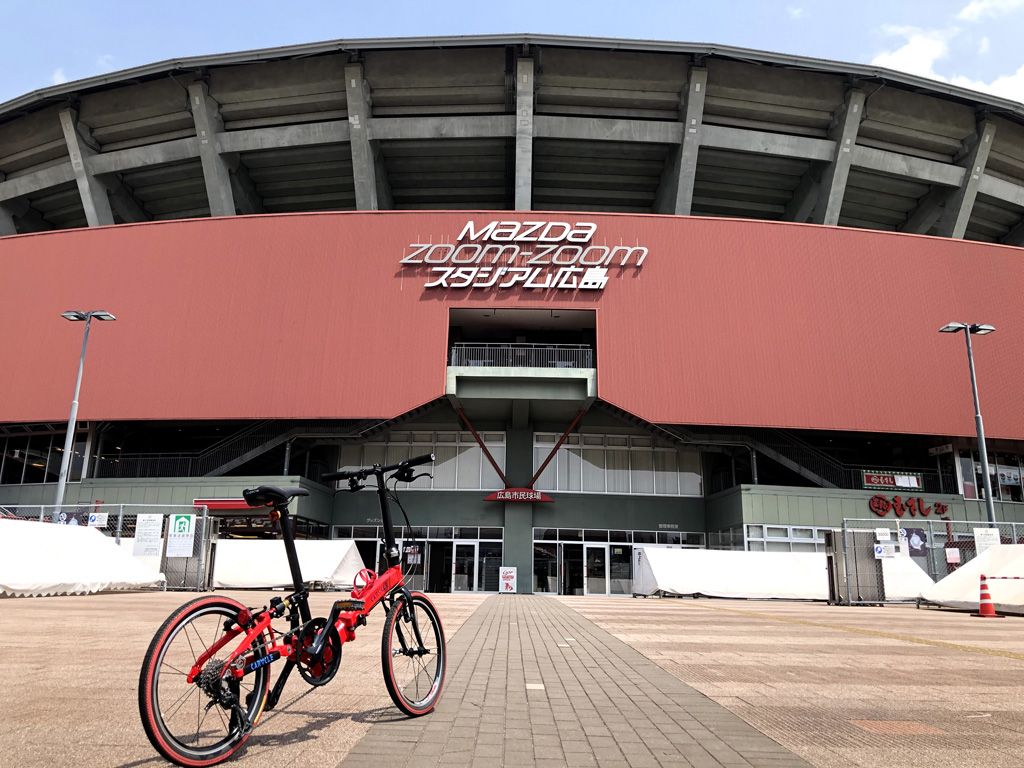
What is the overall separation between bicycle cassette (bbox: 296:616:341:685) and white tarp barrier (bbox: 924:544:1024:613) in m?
17.8

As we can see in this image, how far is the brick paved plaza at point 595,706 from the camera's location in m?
3.78

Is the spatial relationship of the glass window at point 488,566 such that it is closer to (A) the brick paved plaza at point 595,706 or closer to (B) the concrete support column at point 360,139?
(B) the concrete support column at point 360,139

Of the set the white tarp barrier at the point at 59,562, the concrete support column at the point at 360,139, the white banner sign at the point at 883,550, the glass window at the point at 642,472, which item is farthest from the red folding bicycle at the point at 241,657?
the concrete support column at the point at 360,139

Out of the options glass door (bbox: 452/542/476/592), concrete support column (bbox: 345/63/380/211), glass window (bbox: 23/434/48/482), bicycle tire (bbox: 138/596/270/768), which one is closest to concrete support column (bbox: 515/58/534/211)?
concrete support column (bbox: 345/63/380/211)

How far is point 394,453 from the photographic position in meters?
36.4

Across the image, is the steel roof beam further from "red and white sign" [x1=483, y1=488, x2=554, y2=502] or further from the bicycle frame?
the bicycle frame

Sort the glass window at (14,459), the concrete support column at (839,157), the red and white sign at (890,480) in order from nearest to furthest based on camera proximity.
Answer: the red and white sign at (890,480) → the glass window at (14,459) → the concrete support column at (839,157)

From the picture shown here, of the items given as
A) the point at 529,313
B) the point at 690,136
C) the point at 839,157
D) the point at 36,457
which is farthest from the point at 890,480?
the point at 36,457

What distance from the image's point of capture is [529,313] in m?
33.8

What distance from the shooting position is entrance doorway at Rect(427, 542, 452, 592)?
34.7m

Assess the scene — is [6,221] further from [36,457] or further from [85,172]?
[36,457]

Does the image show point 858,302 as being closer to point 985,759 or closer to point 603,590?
point 603,590

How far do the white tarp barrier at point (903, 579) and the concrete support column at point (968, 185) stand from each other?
77.1 ft

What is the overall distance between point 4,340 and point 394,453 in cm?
1838
